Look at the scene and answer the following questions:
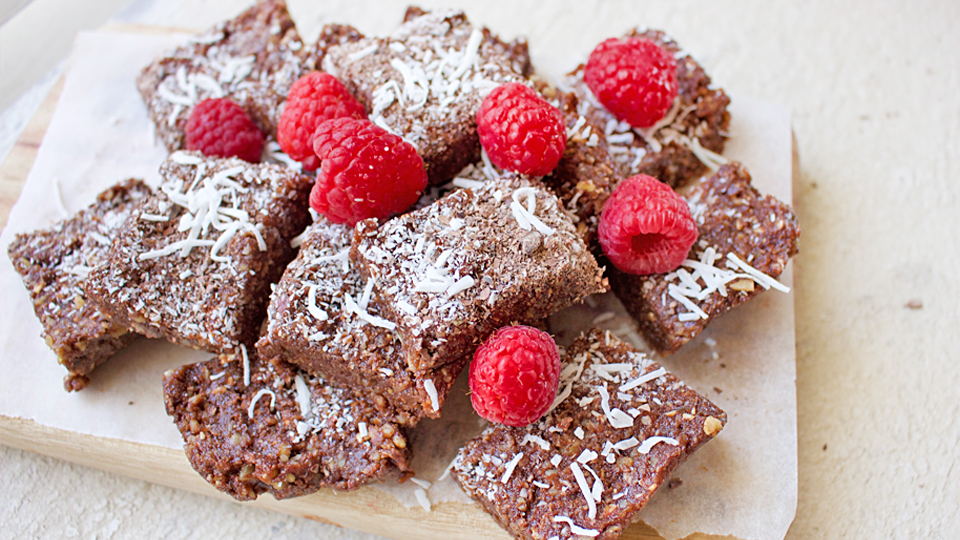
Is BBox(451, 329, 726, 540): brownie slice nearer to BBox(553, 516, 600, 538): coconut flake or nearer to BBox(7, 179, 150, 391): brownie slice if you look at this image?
BBox(553, 516, 600, 538): coconut flake

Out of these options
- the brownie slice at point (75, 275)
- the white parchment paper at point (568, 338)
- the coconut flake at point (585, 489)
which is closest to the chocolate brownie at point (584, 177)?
the white parchment paper at point (568, 338)

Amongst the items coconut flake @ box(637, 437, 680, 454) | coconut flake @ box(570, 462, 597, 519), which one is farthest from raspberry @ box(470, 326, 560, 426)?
coconut flake @ box(637, 437, 680, 454)

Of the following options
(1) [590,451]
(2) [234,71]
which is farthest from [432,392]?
(2) [234,71]

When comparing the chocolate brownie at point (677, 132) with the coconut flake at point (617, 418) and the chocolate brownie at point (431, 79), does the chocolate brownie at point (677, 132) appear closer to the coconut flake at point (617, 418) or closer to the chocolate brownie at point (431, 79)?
the chocolate brownie at point (431, 79)

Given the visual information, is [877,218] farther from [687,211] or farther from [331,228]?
[331,228]

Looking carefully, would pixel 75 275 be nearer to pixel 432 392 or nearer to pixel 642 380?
pixel 432 392

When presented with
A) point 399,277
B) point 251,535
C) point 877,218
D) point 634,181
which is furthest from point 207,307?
point 877,218

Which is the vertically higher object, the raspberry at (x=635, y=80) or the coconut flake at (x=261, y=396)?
the raspberry at (x=635, y=80)
